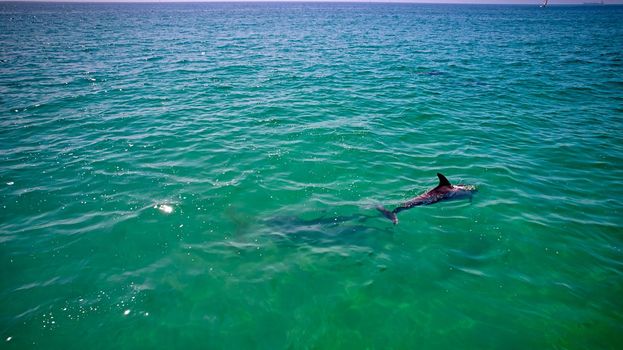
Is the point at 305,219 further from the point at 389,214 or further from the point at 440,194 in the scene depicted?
the point at 440,194

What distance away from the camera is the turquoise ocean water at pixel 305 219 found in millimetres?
6082

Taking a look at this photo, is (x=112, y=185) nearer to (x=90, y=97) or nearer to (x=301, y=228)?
(x=301, y=228)

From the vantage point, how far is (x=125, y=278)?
6.93 m

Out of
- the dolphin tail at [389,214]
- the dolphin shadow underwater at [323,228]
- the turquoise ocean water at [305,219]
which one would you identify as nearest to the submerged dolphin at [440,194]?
the dolphin tail at [389,214]

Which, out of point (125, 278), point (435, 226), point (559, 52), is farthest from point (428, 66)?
point (125, 278)

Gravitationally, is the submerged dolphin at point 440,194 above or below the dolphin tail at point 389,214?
above

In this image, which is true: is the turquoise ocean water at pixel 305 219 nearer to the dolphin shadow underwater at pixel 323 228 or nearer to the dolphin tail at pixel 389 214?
the dolphin shadow underwater at pixel 323 228

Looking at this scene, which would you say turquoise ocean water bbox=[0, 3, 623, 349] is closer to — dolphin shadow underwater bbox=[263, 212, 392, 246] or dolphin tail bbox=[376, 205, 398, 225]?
dolphin shadow underwater bbox=[263, 212, 392, 246]

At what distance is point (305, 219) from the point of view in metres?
8.86

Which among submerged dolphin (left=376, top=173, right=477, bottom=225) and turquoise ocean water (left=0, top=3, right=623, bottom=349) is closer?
turquoise ocean water (left=0, top=3, right=623, bottom=349)

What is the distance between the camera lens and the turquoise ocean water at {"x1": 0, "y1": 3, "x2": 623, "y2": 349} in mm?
6082

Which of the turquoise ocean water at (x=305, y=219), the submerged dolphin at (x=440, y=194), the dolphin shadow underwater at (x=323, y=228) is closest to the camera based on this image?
the turquoise ocean water at (x=305, y=219)

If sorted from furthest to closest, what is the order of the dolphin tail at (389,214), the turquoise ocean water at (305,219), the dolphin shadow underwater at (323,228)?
the dolphin tail at (389,214)
the dolphin shadow underwater at (323,228)
the turquoise ocean water at (305,219)

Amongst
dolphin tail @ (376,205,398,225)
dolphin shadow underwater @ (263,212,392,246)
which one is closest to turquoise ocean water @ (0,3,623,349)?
dolphin shadow underwater @ (263,212,392,246)
